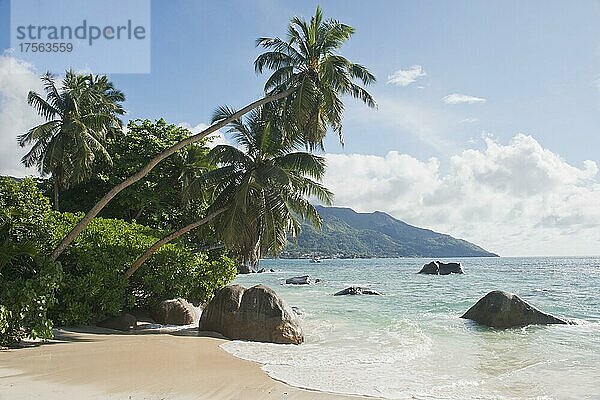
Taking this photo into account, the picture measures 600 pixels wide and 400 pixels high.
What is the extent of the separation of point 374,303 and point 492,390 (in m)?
20.5

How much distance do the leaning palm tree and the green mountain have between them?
14016cm

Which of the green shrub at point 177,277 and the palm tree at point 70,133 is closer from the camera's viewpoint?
the green shrub at point 177,277

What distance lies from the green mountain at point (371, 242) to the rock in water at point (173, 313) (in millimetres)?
140118

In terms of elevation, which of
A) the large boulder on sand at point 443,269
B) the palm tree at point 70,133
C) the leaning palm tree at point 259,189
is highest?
the palm tree at point 70,133

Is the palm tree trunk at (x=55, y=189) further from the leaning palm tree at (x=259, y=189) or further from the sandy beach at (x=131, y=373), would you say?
the sandy beach at (x=131, y=373)

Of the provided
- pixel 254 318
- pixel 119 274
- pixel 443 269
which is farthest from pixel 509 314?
pixel 443 269

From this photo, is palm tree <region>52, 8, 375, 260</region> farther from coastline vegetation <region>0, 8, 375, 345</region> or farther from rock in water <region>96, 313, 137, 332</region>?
rock in water <region>96, 313, 137, 332</region>

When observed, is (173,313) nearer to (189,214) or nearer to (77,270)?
(77,270)

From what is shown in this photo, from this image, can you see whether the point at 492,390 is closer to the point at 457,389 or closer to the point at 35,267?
the point at 457,389

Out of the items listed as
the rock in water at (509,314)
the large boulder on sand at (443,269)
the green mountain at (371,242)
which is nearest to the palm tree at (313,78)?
Result: the rock in water at (509,314)

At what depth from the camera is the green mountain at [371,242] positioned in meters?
170

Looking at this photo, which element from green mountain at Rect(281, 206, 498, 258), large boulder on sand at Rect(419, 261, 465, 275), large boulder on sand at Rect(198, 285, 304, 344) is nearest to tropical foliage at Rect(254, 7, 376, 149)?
large boulder on sand at Rect(198, 285, 304, 344)

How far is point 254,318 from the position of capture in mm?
16188

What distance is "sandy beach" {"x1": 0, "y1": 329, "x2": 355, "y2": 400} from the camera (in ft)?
29.8
